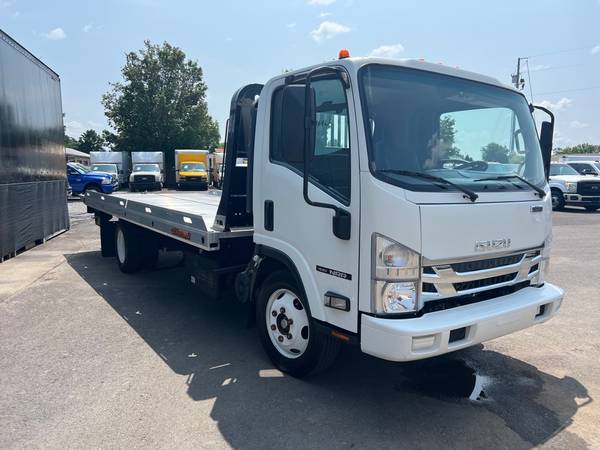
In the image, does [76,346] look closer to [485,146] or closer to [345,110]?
[345,110]

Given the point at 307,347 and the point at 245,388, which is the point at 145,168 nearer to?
the point at 245,388

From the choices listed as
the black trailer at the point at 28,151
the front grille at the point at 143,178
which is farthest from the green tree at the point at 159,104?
the black trailer at the point at 28,151

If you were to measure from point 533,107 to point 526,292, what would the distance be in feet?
5.93

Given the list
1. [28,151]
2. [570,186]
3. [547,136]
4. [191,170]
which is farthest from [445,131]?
[191,170]

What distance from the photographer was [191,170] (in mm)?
30109

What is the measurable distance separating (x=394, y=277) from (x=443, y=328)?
0.45 m

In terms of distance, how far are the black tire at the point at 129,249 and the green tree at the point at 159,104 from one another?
33673 millimetres

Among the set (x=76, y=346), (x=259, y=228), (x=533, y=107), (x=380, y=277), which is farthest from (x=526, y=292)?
(x=76, y=346)

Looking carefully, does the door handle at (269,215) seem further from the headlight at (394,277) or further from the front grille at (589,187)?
the front grille at (589,187)

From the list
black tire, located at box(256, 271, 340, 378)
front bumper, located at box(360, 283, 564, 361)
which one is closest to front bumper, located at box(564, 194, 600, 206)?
front bumper, located at box(360, 283, 564, 361)

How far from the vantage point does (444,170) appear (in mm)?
3371

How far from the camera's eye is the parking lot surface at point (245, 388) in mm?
3152

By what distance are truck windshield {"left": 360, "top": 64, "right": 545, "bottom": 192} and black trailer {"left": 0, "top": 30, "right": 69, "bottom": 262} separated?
321 inches

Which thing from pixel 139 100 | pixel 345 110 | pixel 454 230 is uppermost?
pixel 139 100
